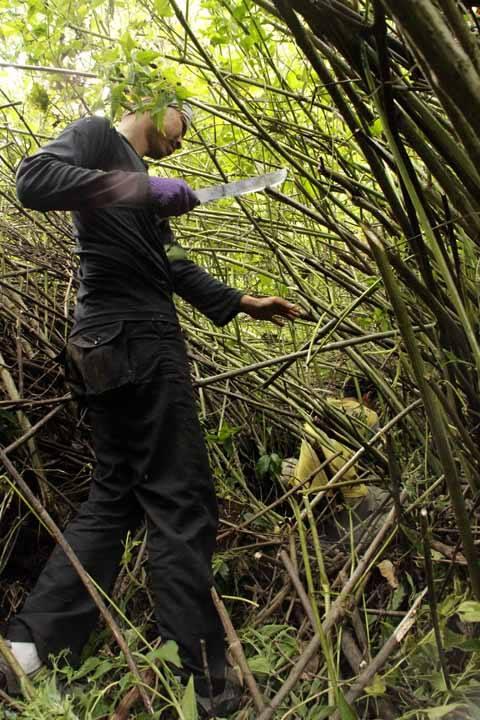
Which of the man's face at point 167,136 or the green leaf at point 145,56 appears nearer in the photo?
the green leaf at point 145,56

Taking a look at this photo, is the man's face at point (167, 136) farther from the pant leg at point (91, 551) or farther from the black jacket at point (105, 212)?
the pant leg at point (91, 551)

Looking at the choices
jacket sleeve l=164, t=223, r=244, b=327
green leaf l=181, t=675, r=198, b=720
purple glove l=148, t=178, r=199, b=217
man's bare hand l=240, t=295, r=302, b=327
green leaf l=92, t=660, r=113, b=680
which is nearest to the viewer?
green leaf l=181, t=675, r=198, b=720

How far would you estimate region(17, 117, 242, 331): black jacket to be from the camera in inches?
62.7

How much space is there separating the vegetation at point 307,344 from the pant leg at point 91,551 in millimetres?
103

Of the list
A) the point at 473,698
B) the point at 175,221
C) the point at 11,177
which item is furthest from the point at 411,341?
the point at 11,177

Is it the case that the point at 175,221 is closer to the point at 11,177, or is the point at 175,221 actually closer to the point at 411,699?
the point at 11,177

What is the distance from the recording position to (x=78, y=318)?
5.94 feet

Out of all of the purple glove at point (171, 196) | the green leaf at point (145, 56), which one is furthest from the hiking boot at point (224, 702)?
the green leaf at point (145, 56)

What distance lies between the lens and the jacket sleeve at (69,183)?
1576 mm

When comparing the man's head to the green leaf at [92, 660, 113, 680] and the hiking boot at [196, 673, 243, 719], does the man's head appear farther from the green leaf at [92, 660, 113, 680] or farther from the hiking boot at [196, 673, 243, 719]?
the hiking boot at [196, 673, 243, 719]

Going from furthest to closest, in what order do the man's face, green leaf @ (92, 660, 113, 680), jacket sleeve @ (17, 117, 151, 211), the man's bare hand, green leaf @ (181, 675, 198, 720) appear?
the man's bare hand → the man's face → jacket sleeve @ (17, 117, 151, 211) → green leaf @ (92, 660, 113, 680) → green leaf @ (181, 675, 198, 720)

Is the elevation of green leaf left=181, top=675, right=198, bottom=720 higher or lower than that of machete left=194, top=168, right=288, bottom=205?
lower

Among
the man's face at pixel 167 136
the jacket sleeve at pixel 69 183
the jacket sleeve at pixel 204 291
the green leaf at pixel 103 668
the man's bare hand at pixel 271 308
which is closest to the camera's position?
the green leaf at pixel 103 668

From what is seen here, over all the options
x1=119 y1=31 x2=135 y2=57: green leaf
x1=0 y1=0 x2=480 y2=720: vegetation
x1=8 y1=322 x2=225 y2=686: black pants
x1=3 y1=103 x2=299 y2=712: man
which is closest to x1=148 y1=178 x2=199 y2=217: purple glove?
x1=3 y1=103 x2=299 y2=712: man
